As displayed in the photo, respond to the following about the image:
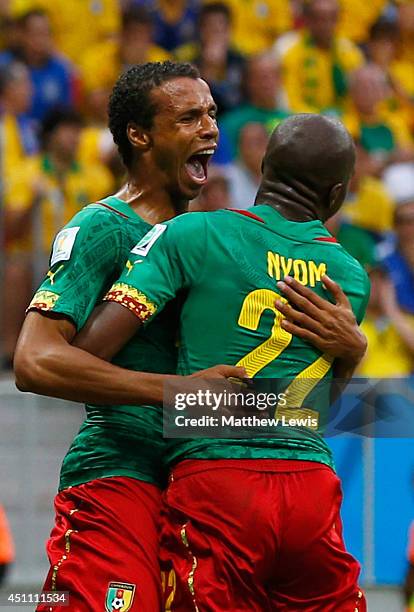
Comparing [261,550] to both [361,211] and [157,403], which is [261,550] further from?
[361,211]

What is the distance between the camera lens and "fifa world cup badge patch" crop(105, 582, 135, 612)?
10.5 feet

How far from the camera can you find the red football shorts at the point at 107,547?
3236mm

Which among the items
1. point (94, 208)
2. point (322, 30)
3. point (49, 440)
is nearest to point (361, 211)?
point (322, 30)

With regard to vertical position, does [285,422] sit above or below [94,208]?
below

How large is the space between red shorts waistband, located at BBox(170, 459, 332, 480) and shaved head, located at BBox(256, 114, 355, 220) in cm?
73

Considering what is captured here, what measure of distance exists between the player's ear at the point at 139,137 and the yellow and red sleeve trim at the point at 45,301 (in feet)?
2.14

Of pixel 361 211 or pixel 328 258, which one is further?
pixel 361 211

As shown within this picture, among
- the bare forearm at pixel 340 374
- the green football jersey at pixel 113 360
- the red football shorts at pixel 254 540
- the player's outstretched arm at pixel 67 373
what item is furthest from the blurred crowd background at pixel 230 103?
the red football shorts at pixel 254 540

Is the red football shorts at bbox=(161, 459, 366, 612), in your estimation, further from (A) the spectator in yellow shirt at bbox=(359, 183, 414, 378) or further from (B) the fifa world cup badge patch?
(A) the spectator in yellow shirt at bbox=(359, 183, 414, 378)

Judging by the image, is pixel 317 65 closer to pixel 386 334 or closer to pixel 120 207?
pixel 386 334

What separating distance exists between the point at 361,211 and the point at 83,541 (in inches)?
226

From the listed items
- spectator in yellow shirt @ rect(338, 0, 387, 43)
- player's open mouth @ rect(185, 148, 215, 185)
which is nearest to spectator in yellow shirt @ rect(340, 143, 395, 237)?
spectator in yellow shirt @ rect(338, 0, 387, 43)

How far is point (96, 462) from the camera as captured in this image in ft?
11.3

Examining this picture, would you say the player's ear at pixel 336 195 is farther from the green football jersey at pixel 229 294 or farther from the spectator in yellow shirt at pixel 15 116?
→ the spectator in yellow shirt at pixel 15 116
